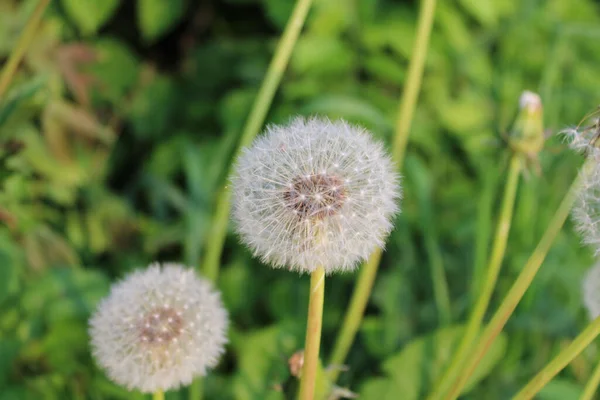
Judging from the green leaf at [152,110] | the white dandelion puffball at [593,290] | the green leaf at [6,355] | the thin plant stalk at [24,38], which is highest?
the green leaf at [152,110]

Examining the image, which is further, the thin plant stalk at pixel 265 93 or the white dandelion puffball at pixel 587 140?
the thin plant stalk at pixel 265 93

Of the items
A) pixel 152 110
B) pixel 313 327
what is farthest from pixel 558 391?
pixel 152 110

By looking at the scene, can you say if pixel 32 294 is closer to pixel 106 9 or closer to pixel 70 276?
pixel 70 276

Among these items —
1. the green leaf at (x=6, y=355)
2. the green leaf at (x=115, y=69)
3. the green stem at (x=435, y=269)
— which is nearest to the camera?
the green leaf at (x=6, y=355)

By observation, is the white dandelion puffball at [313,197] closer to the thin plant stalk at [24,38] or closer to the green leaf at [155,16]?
the thin plant stalk at [24,38]

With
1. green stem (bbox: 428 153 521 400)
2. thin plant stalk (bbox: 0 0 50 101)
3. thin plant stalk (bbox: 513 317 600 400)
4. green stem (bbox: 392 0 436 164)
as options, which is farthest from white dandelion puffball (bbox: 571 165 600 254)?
thin plant stalk (bbox: 0 0 50 101)

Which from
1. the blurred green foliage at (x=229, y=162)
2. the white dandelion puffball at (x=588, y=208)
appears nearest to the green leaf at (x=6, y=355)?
the blurred green foliage at (x=229, y=162)

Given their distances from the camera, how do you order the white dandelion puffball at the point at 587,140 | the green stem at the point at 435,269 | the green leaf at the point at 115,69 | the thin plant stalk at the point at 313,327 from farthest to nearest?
the green leaf at the point at 115,69
the green stem at the point at 435,269
the white dandelion puffball at the point at 587,140
the thin plant stalk at the point at 313,327
